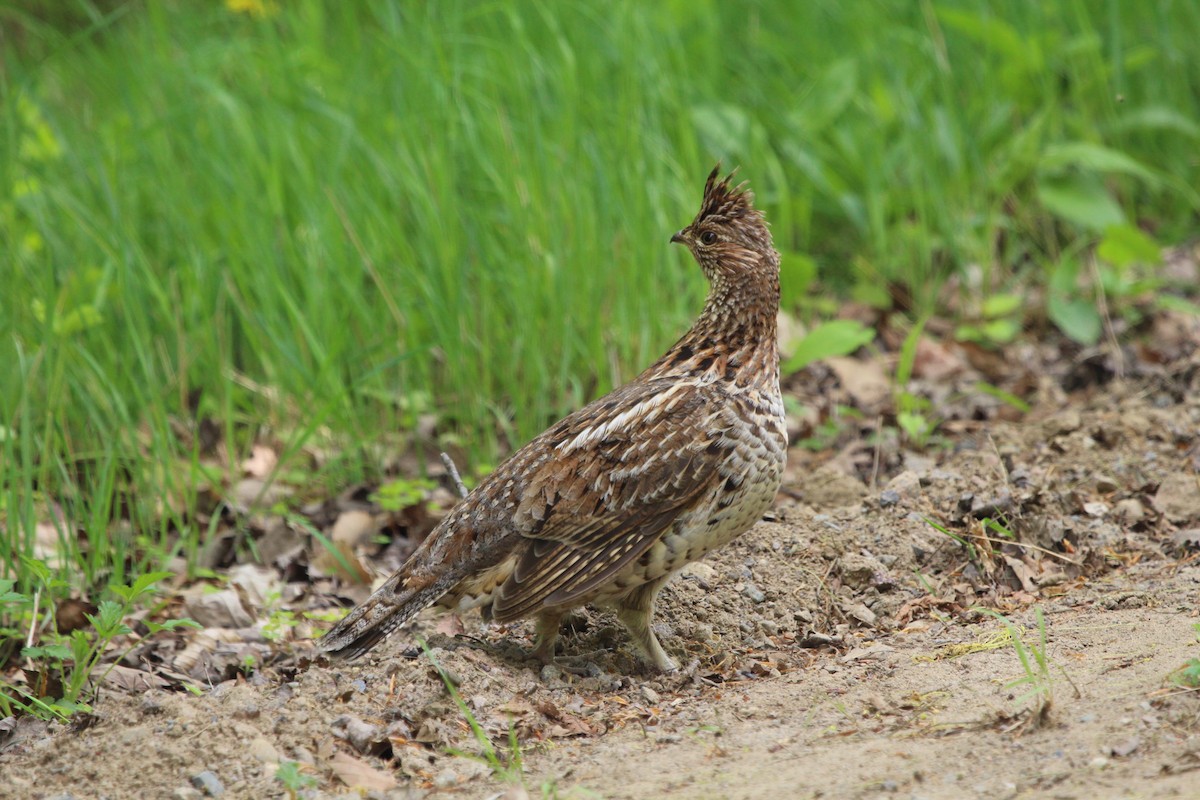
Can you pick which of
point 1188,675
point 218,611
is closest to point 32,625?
point 218,611

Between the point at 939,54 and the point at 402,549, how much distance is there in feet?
15.0

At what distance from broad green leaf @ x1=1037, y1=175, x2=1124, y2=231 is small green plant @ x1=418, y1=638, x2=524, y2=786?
538 centimetres

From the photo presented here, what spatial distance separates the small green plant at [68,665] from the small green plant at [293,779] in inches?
31.2

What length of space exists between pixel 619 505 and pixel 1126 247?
439cm

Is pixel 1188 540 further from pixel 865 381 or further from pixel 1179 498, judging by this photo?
pixel 865 381

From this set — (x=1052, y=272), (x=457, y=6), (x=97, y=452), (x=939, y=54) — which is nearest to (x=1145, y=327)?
(x=1052, y=272)

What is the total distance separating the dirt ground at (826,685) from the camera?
371 cm

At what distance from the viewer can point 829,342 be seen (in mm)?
6969

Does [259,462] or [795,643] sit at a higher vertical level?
[259,462]

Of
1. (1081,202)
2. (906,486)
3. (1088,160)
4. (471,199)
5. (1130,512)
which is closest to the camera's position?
(1130,512)

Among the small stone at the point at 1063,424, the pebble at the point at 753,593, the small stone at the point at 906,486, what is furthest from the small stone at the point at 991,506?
the small stone at the point at 1063,424

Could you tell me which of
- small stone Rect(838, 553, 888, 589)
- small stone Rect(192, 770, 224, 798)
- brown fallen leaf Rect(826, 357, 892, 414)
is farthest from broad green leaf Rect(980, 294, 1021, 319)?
small stone Rect(192, 770, 224, 798)

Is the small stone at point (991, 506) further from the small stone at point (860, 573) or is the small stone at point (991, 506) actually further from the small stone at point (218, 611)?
the small stone at point (218, 611)

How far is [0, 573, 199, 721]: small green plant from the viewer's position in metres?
4.35
